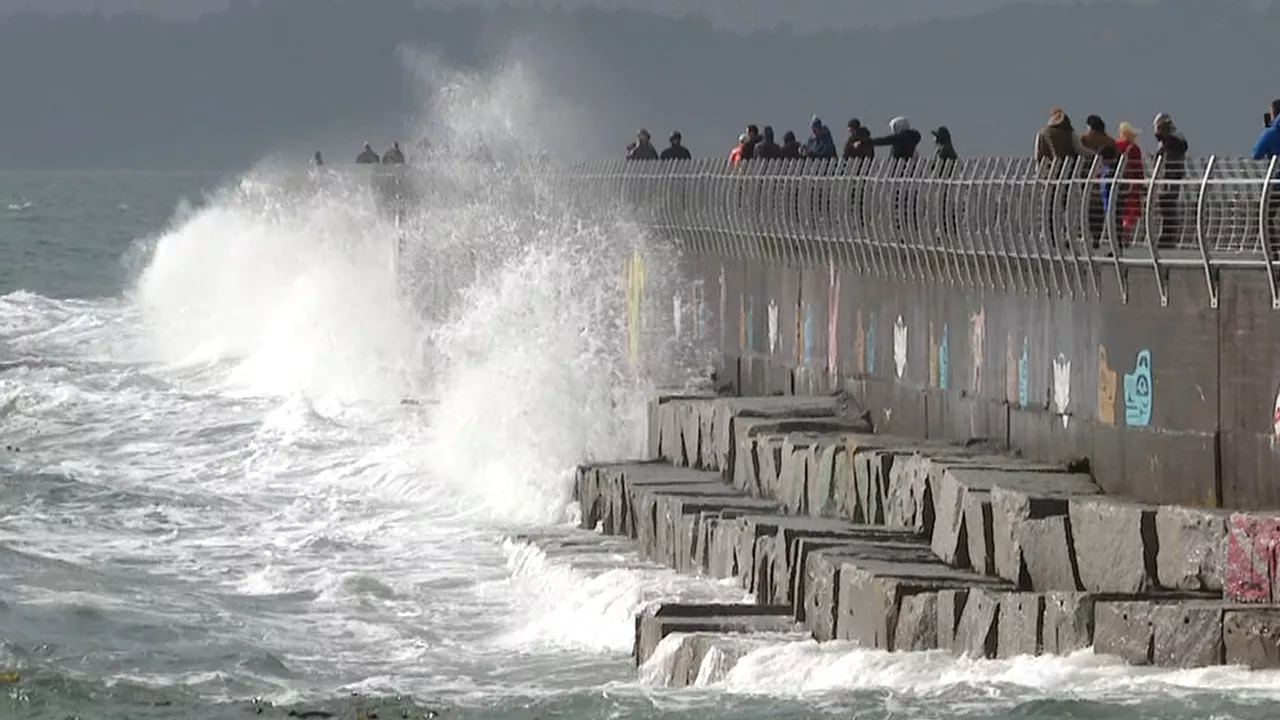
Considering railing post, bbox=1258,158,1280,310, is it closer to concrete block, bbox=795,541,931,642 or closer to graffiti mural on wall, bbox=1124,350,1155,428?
graffiti mural on wall, bbox=1124,350,1155,428

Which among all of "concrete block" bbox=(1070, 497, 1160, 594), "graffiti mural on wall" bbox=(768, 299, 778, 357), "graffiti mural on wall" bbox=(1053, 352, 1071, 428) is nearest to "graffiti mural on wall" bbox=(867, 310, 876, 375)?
"graffiti mural on wall" bbox=(768, 299, 778, 357)

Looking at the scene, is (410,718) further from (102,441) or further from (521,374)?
(102,441)

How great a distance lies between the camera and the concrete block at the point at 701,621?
16.6 meters

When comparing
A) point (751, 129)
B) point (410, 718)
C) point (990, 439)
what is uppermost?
point (751, 129)

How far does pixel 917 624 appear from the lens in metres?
15.6

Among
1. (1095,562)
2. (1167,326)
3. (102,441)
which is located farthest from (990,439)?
(102,441)

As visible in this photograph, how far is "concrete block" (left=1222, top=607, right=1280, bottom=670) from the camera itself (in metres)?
13.5

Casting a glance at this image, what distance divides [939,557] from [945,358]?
16.3 ft

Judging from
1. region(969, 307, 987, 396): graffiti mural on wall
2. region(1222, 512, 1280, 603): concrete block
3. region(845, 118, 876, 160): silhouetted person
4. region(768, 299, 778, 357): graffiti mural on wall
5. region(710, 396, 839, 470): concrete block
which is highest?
region(845, 118, 876, 160): silhouetted person

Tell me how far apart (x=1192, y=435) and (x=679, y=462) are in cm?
874

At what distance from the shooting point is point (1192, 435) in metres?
16.5

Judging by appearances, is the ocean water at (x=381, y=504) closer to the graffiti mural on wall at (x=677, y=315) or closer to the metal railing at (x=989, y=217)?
the graffiti mural on wall at (x=677, y=315)

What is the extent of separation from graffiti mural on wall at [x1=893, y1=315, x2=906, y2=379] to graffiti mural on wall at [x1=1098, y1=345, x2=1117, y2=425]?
472cm

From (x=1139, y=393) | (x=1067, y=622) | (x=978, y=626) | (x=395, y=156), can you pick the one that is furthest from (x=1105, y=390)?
(x=395, y=156)
